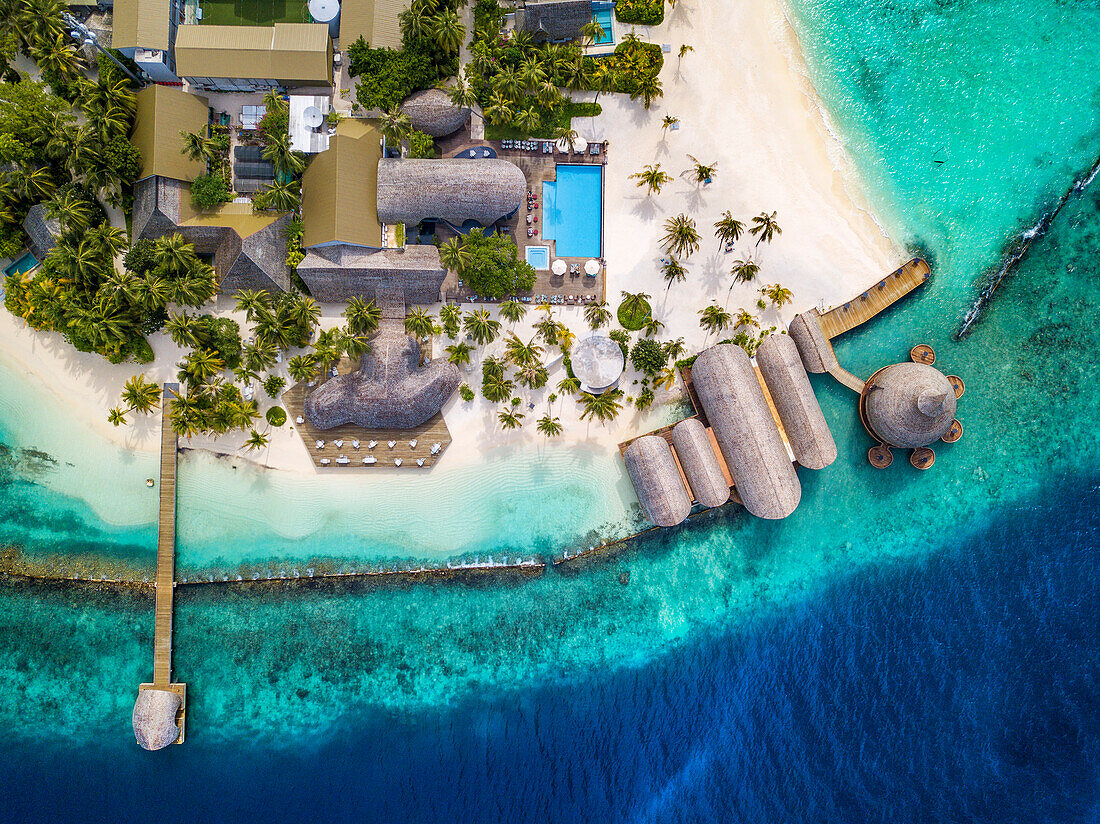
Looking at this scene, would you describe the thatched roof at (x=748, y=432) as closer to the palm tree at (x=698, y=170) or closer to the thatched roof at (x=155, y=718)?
the palm tree at (x=698, y=170)

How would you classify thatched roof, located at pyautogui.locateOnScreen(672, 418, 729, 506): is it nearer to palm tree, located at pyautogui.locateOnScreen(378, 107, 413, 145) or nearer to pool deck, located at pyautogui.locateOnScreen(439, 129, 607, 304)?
pool deck, located at pyautogui.locateOnScreen(439, 129, 607, 304)

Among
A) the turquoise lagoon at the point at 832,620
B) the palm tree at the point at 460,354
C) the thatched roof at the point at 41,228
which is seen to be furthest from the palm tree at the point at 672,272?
the thatched roof at the point at 41,228

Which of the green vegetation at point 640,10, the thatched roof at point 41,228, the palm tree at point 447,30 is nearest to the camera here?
the palm tree at point 447,30

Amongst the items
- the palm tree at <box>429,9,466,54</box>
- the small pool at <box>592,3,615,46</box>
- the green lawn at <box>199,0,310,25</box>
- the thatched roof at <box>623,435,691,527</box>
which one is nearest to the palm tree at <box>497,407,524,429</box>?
the thatched roof at <box>623,435,691,527</box>

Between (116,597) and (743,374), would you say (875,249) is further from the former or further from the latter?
(116,597)

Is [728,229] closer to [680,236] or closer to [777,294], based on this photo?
[680,236]

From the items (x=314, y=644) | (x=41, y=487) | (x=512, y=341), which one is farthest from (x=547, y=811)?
(x=41, y=487)
